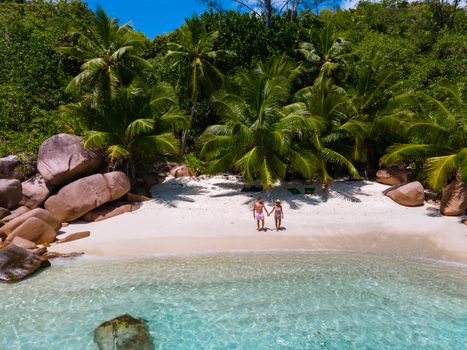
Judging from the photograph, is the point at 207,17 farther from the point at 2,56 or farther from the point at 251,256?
the point at 251,256

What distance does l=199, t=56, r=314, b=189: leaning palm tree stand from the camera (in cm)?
1517

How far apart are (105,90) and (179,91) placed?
19.4 feet

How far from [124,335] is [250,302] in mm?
2818

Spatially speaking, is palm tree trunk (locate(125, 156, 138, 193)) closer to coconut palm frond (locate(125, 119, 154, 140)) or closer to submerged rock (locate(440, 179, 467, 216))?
coconut palm frond (locate(125, 119, 154, 140))

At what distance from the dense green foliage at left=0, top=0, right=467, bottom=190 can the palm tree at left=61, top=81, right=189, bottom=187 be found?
5 cm

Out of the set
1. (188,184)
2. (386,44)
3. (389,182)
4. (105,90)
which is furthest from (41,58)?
(386,44)

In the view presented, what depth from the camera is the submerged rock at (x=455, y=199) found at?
13.4 m

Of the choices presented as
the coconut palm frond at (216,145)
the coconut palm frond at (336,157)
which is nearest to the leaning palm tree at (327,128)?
the coconut palm frond at (336,157)

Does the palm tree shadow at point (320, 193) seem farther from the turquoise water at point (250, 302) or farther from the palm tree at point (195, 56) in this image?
the palm tree at point (195, 56)

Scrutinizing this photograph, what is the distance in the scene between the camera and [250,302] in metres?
8.12

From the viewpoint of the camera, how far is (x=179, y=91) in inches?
875

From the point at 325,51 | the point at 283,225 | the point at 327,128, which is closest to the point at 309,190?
the point at 327,128

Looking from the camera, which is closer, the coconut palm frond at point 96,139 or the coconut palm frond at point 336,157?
the coconut palm frond at point 96,139

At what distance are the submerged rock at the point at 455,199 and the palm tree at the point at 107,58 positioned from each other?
14852mm
